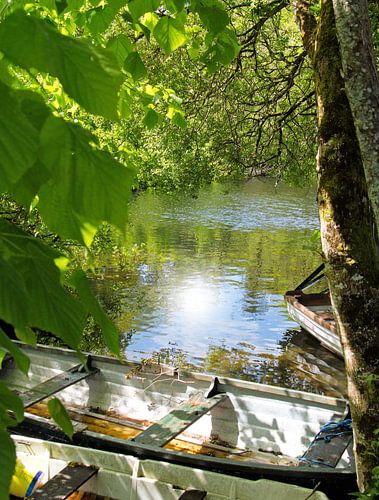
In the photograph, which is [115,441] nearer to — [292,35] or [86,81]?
[86,81]

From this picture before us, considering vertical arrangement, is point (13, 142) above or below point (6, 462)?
above

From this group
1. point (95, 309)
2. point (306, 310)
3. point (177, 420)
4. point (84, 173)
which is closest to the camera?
point (84, 173)

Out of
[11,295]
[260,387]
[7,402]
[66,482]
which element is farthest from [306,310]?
[11,295]

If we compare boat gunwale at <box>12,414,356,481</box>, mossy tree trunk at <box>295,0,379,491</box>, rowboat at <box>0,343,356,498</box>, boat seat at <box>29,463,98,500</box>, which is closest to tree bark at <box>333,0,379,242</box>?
mossy tree trunk at <box>295,0,379,491</box>

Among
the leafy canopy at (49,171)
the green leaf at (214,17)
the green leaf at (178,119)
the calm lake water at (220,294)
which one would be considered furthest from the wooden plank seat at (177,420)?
the leafy canopy at (49,171)

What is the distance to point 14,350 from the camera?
0.85 m

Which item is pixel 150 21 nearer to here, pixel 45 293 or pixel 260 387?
pixel 45 293

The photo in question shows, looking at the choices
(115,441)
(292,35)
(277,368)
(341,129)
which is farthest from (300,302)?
(341,129)

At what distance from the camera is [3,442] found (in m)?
0.76

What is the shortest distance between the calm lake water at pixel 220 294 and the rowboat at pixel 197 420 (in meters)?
1.02

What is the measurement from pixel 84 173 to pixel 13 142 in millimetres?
141

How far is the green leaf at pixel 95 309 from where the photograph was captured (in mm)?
1023

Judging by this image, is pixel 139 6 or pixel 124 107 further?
pixel 124 107

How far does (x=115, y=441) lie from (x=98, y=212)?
5.63 m
